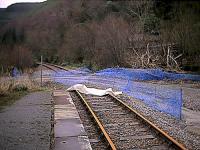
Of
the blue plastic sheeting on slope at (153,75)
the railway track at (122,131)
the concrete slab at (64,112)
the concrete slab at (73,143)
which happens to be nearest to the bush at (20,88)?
the concrete slab at (64,112)

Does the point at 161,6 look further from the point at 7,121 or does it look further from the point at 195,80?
the point at 195,80

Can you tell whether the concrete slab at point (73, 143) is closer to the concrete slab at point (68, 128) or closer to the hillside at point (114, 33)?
the concrete slab at point (68, 128)

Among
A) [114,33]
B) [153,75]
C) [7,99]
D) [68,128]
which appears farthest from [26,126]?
[114,33]

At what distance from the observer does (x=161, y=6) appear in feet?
6.11

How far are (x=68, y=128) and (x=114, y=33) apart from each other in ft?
88.2

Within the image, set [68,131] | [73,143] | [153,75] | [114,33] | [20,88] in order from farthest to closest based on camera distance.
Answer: [114,33]
[153,75]
[20,88]
[68,131]
[73,143]

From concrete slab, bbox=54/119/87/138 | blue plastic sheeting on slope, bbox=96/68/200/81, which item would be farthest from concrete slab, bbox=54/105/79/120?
blue plastic sheeting on slope, bbox=96/68/200/81

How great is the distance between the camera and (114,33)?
3481 centimetres

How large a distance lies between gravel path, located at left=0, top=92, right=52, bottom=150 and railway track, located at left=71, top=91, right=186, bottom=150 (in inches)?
51.1

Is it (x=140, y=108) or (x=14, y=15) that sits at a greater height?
(x=14, y=15)

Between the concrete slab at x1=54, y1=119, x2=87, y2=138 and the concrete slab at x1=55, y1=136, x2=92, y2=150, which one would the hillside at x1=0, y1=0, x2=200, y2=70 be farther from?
the concrete slab at x1=54, y1=119, x2=87, y2=138

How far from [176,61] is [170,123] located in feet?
61.0

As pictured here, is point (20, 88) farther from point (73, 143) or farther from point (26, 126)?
point (73, 143)

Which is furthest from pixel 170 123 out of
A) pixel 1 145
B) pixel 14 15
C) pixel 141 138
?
pixel 14 15
